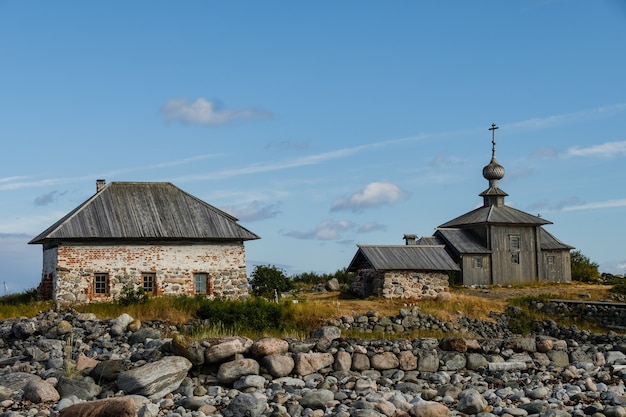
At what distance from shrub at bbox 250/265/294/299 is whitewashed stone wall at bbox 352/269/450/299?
11.4ft

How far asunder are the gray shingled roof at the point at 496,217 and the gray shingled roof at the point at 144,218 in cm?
1649

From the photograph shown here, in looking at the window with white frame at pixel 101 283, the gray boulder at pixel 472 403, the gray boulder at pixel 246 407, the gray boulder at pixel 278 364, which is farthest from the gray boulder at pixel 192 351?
the window with white frame at pixel 101 283

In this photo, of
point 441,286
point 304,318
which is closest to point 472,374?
point 304,318

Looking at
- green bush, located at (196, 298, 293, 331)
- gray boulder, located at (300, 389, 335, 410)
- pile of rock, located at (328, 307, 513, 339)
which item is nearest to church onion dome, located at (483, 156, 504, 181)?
pile of rock, located at (328, 307, 513, 339)

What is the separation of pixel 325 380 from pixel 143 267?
17146mm

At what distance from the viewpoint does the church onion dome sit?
45219 mm

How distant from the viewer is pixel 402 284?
32.6m

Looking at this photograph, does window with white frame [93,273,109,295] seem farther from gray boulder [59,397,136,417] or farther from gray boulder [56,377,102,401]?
gray boulder [59,397,136,417]

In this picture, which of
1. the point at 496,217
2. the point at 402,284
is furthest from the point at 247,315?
the point at 496,217

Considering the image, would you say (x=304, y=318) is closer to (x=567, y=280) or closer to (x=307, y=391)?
(x=307, y=391)

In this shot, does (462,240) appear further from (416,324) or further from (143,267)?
(143,267)

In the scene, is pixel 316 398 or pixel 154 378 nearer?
pixel 316 398

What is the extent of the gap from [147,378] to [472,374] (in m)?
5.87

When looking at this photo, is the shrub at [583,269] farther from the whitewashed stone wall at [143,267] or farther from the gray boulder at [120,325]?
the gray boulder at [120,325]
